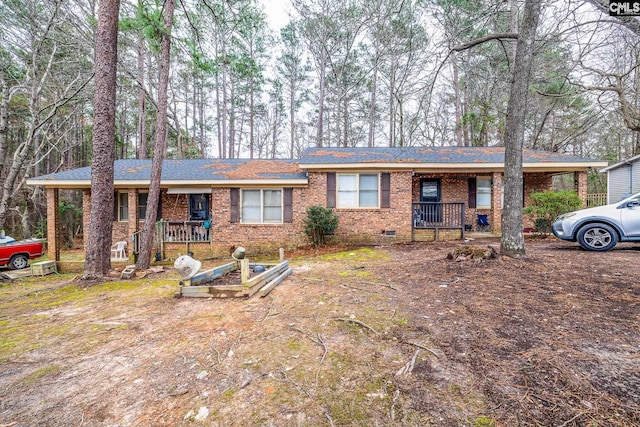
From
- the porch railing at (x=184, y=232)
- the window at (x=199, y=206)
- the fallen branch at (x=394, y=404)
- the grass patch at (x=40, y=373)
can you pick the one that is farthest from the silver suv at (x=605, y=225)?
A: the window at (x=199, y=206)

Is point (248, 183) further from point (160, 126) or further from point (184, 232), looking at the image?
point (160, 126)

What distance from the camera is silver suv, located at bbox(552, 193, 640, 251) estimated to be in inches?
235

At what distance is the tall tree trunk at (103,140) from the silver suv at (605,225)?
35.0 ft

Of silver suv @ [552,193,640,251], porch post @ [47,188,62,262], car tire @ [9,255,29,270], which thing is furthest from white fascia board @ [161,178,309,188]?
silver suv @ [552,193,640,251]

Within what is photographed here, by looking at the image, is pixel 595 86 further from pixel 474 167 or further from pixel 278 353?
pixel 278 353

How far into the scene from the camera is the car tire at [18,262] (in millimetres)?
9961

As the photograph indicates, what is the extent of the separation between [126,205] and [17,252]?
3815mm

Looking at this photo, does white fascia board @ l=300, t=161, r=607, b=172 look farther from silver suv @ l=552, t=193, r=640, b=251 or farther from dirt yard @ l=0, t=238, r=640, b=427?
dirt yard @ l=0, t=238, r=640, b=427

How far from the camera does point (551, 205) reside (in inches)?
348

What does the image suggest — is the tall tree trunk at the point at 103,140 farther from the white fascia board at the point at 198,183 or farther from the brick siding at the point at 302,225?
the brick siding at the point at 302,225

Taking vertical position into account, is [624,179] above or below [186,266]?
above

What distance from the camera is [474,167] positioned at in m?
9.91

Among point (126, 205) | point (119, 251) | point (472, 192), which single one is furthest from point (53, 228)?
point (472, 192)

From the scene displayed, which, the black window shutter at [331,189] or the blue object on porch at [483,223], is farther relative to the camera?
the blue object on porch at [483,223]
